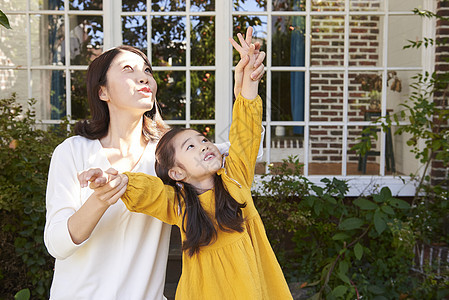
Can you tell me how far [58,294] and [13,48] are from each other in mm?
3032

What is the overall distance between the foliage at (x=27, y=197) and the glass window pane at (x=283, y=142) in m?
1.77

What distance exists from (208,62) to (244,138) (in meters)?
2.54

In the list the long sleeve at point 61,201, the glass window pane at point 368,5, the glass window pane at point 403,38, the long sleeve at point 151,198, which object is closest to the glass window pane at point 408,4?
the glass window pane at point 403,38

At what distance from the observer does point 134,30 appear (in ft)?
12.6

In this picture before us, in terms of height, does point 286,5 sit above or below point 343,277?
above

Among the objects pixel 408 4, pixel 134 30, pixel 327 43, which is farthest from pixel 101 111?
pixel 327 43

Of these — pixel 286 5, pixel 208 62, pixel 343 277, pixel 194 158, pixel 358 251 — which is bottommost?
pixel 343 277

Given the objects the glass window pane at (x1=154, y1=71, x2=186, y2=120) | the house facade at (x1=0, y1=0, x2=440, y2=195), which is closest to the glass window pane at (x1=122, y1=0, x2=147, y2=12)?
the house facade at (x1=0, y1=0, x2=440, y2=195)

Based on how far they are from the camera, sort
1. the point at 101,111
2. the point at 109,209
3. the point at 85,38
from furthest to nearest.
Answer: the point at 85,38, the point at 101,111, the point at 109,209

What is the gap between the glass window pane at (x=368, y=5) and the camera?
173 inches

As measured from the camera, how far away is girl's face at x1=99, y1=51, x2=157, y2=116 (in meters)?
1.43

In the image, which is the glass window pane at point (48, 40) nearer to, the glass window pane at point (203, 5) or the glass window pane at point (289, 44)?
the glass window pane at point (203, 5)

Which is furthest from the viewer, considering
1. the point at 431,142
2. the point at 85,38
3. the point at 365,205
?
the point at 85,38

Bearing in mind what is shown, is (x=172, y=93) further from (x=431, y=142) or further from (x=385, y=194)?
(x=431, y=142)
